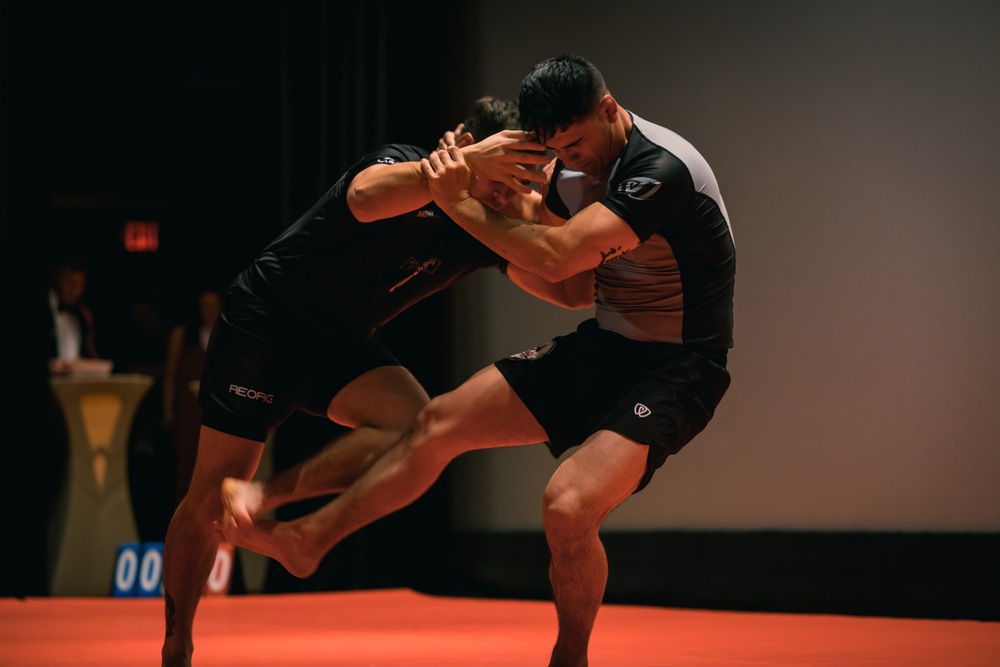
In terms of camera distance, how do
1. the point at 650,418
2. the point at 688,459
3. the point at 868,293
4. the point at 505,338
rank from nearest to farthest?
the point at 650,418
the point at 868,293
the point at 688,459
the point at 505,338

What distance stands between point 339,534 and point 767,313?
8.72 feet

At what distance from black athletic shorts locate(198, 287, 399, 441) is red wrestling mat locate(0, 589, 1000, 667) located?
83 cm

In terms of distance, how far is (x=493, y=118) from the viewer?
3.16 meters

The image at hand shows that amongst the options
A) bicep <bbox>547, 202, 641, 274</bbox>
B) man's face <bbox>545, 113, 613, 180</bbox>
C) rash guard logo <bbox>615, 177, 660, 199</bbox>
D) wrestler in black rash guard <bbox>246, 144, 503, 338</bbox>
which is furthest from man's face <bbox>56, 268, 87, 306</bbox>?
rash guard logo <bbox>615, 177, 660, 199</bbox>

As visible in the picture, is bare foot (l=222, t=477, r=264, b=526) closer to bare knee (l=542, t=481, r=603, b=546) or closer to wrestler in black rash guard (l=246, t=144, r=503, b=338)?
wrestler in black rash guard (l=246, t=144, r=503, b=338)

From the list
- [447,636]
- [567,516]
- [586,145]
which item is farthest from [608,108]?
[447,636]

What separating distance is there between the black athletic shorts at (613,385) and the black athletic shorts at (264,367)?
52cm

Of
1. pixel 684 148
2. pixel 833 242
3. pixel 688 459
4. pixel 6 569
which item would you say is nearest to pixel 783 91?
pixel 833 242

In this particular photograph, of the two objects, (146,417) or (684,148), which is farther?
(146,417)

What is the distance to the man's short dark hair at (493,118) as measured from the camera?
124 inches

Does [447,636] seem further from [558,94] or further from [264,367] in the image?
[558,94]

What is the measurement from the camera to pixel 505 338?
5871 mm

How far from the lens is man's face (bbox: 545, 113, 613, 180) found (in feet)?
8.77

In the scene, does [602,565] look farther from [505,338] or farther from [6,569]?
[6,569]
